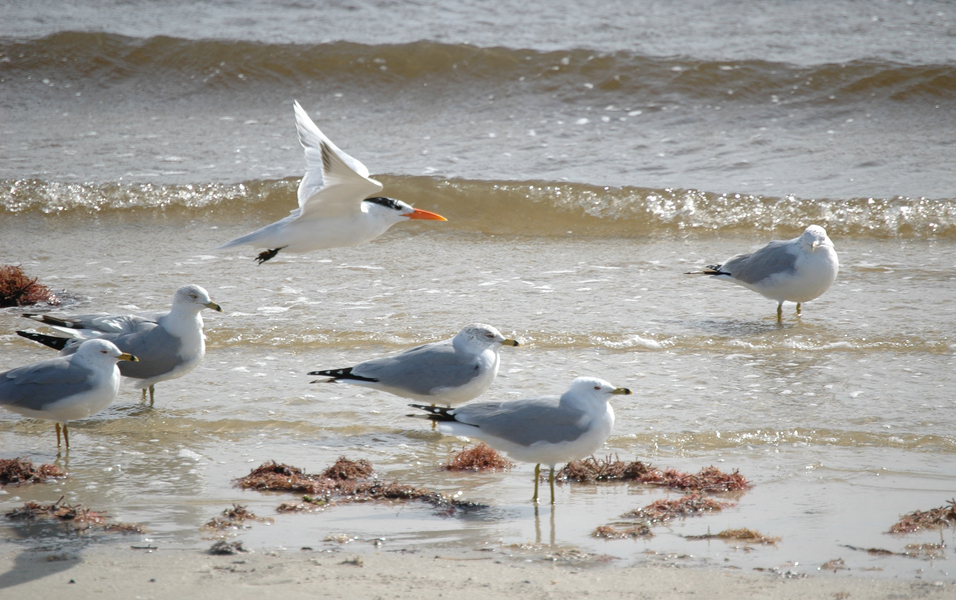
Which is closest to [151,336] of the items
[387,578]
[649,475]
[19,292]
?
[19,292]

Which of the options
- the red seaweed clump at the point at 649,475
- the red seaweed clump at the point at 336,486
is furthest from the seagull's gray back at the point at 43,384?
the red seaweed clump at the point at 649,475

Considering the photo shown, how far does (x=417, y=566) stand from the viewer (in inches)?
142

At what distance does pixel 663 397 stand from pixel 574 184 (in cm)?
616

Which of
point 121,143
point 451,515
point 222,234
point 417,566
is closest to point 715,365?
point 451,515

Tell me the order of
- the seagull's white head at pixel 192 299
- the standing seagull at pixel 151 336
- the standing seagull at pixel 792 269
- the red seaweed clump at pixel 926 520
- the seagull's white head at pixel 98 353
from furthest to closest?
the standing seagull at pixel 792 269 < the seagull's white head at pixel 192 299 < the standing seagull at pixel 151 336 < the seagull's white head at pixel 98 353 < the red seaweed clump at pixel 926 520

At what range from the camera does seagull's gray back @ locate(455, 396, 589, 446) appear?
4438 millimetres

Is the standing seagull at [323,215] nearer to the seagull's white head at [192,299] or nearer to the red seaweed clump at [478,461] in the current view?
the seagull's white head at [192,299]

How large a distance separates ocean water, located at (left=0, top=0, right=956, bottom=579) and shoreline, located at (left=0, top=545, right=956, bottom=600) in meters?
0.14

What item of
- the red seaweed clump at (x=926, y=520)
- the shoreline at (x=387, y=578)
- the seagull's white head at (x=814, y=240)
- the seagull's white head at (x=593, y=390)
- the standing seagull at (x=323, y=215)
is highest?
the standing seagull at (x=323, y=215)

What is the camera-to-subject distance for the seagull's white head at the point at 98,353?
5.22 meters

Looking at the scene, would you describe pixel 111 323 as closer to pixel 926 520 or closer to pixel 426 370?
pixel 426 370

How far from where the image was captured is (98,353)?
17.2 ft

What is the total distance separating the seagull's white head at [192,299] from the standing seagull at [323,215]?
1.30 feet

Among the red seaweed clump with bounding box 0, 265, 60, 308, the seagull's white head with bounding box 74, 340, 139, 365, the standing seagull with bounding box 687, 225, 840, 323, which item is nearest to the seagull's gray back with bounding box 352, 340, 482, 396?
the seagull's white head with bounding box 74, 340, 139, 365
